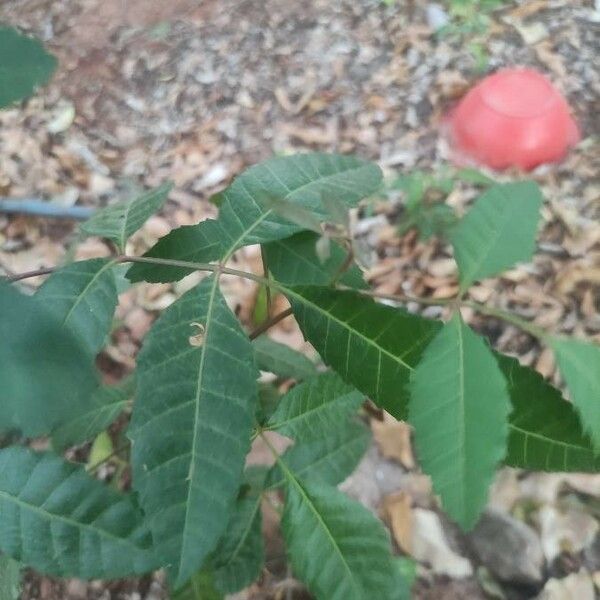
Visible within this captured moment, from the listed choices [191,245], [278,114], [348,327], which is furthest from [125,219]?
[278,114]

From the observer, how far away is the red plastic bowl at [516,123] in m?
2.02

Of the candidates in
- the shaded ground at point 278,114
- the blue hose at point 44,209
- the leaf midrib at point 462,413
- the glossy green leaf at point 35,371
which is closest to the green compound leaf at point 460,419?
the leaf midrib at point 462,413

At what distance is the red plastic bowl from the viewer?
2023 millimetres

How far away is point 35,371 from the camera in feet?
1.47

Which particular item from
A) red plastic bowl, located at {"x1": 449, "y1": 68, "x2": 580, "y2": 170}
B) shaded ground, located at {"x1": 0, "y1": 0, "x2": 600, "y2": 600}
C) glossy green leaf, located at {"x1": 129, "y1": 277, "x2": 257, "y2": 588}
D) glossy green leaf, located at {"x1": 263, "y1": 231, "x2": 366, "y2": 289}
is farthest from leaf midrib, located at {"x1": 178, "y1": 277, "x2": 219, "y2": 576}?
Answer: red plastic bowl, located at {"x1": 449, "y1": 68, "x2": 580, "y2": 170}

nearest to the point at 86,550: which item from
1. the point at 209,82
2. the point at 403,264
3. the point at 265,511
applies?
the point at 265,511

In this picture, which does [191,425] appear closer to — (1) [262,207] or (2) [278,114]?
(1) [262,207]

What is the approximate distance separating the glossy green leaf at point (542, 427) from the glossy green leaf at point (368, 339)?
0.26 feet

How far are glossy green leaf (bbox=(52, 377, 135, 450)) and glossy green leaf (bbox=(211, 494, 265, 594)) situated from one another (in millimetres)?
222

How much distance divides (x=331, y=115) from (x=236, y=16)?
621 millimetres

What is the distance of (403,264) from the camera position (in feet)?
6.30

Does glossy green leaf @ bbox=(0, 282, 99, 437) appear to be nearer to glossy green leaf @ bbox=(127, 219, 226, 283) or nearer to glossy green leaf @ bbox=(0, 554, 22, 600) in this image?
glossy green leaf @ bbox=(127, 219, 226, 283)

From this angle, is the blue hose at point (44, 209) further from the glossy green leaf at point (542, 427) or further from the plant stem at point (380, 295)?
the glossy green leaf at point (542, 427)

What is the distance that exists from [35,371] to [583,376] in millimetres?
377
